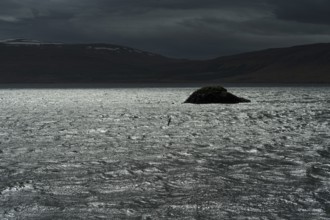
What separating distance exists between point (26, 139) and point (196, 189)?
23.4 metres

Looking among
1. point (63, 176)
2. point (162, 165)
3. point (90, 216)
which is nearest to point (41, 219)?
point (90, 216)

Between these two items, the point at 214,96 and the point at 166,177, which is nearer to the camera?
the point at 166,177

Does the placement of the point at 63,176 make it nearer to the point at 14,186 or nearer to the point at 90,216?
the point at 14,186

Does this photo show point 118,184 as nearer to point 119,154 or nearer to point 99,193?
point 99,193

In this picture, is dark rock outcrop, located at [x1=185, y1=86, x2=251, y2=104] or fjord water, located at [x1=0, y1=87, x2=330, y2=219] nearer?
fjord water, located at [x1=0, y1=87, x2=330, y2=219]

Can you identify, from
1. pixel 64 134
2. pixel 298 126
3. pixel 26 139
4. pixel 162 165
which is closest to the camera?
pixel 162 165

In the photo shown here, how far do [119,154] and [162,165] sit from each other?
509 centimetres

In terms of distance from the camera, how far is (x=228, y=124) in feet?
169

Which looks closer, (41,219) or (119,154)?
(41,219)

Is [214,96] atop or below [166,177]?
below

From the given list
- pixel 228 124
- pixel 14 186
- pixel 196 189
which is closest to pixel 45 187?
pixel 14 186

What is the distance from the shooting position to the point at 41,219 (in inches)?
625

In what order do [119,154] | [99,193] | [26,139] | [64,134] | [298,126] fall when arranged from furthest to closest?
[298,126] < [64,134] < [26,139] < [119,154] < [99,193]

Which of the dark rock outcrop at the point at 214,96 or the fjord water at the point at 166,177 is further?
the dark rock outcrop at the point at 214,96
